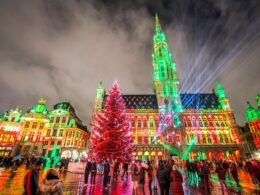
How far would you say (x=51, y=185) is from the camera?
9.50 feet

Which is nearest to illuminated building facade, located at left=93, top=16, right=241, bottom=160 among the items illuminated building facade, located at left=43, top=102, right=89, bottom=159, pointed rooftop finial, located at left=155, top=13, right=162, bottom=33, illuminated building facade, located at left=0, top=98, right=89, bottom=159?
illuminated building facade, located at left=43, top=102, right=89, bottom=159

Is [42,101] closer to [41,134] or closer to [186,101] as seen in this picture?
[41,134]

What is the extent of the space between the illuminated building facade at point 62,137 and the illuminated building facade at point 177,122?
10.5 m

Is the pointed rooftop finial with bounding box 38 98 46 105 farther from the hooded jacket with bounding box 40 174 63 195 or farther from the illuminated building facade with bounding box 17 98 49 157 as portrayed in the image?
the hooded jacket with bounding box 40 174 63 195

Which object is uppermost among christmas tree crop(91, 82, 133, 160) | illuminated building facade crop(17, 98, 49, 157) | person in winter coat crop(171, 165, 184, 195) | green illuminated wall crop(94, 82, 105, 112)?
green illuminated wall crop(94, 82, 105, 112)

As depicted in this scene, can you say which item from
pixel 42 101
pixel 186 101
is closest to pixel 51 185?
pixel 186 101

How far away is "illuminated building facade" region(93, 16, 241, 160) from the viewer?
39.1 metres

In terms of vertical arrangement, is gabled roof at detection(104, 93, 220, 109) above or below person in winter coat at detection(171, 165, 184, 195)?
above

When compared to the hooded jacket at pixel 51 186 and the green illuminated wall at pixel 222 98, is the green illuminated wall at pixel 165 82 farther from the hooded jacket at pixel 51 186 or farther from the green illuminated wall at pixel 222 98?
the hooded jacket at pixel 51 186

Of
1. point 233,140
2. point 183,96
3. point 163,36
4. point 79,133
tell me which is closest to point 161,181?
point 233,140

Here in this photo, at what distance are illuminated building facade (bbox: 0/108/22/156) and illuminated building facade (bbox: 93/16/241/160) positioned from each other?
2683 centimetres

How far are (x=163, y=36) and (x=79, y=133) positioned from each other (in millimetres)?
49276

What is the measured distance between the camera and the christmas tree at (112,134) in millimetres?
15336

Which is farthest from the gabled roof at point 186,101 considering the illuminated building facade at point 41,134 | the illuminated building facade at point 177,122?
the illuminated building facade at point 41,134
